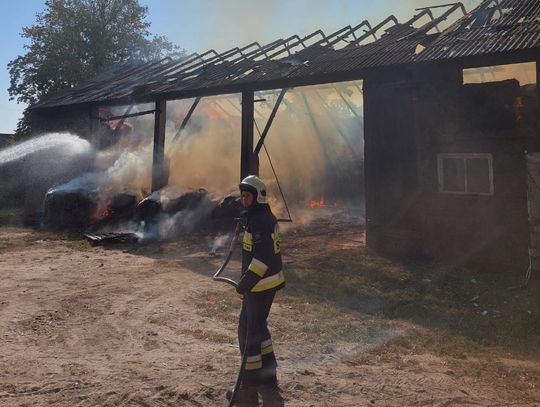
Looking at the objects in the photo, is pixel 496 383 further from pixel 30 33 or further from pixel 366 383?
pixel 30 33

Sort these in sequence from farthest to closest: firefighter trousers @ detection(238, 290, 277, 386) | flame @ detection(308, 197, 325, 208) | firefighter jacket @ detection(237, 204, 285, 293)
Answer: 1. flame @ detection(308, 197, 325, 208)
2. firefighter trousers @ detection(238, 290, 277, 386)
3. firefighter jacket @ detection(237, 204, 285, 293)

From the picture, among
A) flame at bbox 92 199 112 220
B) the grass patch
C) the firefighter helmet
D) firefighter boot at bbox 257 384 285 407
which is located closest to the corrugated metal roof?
the grass patch

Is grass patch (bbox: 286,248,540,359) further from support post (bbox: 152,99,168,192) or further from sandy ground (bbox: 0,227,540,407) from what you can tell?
support post (bbox: 152,99,168,192)

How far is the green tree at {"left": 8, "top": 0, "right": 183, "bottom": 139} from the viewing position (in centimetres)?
2669

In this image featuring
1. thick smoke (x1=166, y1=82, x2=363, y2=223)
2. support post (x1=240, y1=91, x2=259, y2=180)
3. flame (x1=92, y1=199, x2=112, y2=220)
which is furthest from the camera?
thick smoke (x1=166, y1=82, x2=363, y2=223)

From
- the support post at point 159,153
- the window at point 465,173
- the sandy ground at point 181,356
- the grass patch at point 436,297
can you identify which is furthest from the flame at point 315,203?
the sandy ground at point 181,356

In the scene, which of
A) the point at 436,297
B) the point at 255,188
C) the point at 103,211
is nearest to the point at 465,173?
the point at 436,297

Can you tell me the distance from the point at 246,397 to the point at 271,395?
0.21 meters

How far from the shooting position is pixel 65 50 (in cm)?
2681

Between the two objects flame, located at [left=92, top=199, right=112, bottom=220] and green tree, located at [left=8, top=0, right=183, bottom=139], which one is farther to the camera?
green tree, located at [left=8, top=0, right=183, bottom=139]

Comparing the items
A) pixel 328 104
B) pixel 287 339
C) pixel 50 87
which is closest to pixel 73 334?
pixel 287 339

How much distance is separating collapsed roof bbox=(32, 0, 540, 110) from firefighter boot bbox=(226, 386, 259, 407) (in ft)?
23.1

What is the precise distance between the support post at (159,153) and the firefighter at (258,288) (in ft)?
35.5

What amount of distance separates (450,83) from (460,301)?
4.45 m
